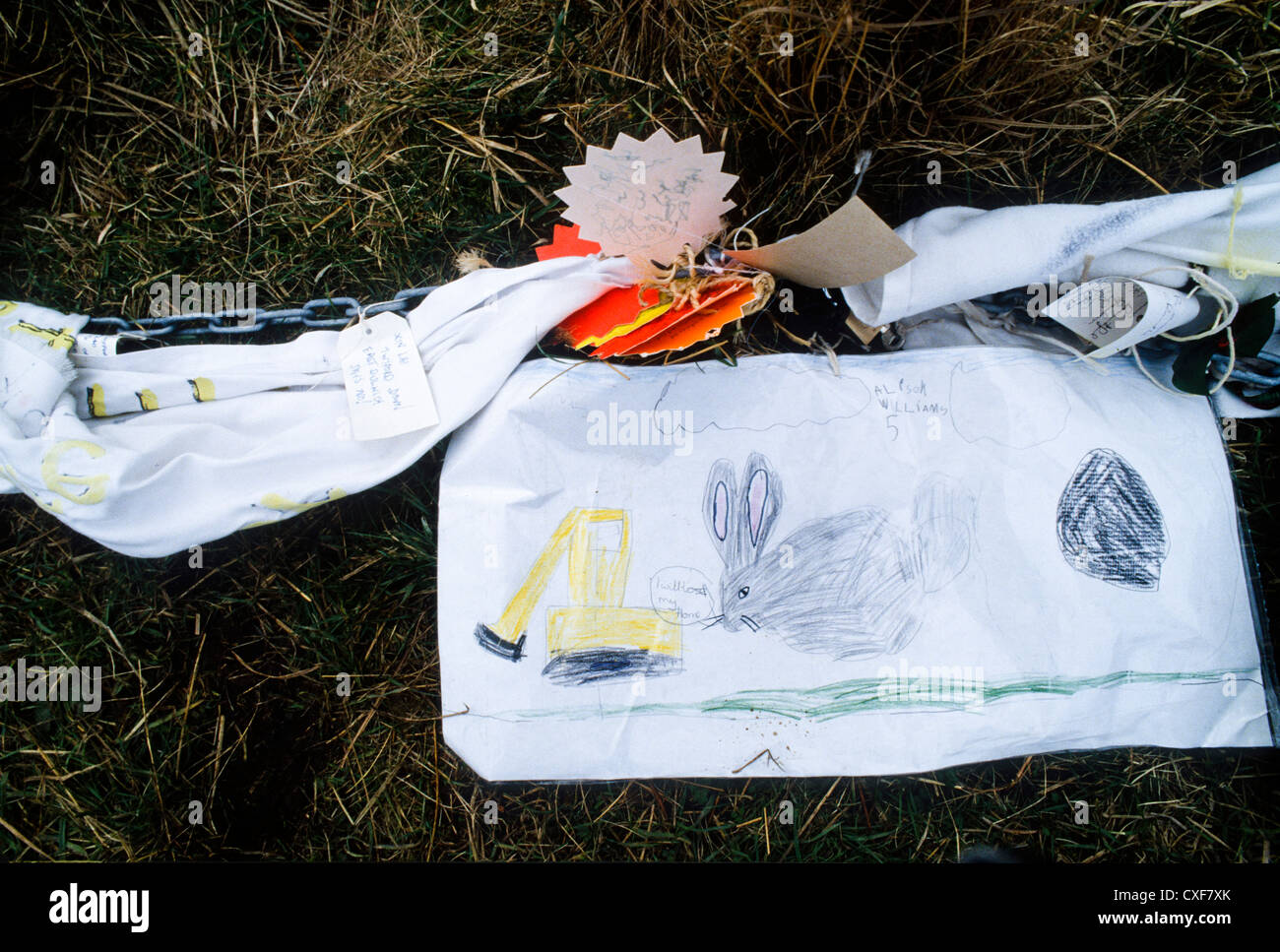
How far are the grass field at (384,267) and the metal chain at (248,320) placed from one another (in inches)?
4.7

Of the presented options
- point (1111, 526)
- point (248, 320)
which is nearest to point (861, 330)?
point (1111, 526)

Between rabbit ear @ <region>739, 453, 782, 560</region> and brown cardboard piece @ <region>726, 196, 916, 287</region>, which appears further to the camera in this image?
rabbit ear @ <region>739, 453, 782, 560</region>

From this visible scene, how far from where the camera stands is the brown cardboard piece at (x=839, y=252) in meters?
0.79

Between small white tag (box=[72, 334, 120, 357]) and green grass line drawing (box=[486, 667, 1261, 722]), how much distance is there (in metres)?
0.71

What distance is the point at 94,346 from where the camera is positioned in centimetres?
101

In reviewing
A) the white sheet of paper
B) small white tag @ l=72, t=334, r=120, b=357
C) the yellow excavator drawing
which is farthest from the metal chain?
the yellow excavator drawing

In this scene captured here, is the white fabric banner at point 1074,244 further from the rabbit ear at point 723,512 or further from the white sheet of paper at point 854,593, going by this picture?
the rabbit ear at point 723,512

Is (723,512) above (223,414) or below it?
below

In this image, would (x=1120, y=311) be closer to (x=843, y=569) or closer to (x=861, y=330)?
(x=861, y=330)

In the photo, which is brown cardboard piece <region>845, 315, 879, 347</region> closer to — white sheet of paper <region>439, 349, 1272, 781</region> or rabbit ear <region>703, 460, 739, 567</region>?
white sheet of paper <region>439, 349, 1272, 781</region>

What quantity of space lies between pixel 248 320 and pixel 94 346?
19cm

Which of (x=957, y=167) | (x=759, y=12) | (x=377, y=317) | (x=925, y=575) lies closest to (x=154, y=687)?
(x=377, y=317)

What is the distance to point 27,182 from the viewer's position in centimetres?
125

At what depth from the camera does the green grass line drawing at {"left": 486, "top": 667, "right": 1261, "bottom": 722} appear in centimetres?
95
